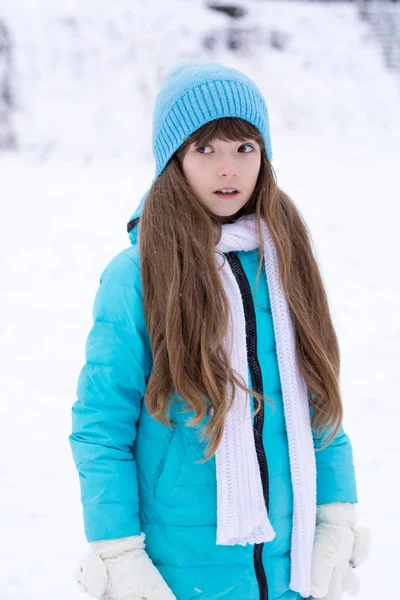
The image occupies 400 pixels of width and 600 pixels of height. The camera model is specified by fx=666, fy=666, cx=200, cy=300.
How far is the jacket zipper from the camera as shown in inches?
51.3

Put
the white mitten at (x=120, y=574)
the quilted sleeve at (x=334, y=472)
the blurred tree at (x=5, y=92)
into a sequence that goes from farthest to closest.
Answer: the blurred tree at (x=5, y=92) → the quilted sleeve at (x=334, y=472) → the white mitten at (x=120, y=574)

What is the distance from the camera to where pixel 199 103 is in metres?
1.29

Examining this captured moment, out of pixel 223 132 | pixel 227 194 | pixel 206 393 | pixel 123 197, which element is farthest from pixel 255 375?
pixel 123 197

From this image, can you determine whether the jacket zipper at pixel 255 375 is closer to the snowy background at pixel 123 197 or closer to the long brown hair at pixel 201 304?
Answer: the long brown hair at pixel 201 304

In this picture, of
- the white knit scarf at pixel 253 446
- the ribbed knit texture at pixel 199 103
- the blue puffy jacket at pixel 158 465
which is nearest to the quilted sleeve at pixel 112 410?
the blue puffy jacket at pixel 158 465

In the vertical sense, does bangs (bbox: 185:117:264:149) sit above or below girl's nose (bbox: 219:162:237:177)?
above

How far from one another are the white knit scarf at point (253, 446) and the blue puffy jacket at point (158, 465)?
0.03m

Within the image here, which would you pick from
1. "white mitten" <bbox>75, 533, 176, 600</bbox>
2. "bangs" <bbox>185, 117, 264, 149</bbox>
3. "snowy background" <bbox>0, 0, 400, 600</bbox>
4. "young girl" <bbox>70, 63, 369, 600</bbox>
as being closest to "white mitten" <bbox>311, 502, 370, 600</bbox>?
"young girl" <bbox>70, 63, 369, 600</bbox>

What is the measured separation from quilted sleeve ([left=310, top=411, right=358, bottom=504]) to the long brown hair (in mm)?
42

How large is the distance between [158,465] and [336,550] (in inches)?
16.4

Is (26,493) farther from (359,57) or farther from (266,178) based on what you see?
(359,57)

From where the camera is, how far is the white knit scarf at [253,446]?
125cm

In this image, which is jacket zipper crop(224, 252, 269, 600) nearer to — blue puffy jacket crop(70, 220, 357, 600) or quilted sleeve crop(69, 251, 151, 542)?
blue puffy jacket crop(70, 220, 357, 600)

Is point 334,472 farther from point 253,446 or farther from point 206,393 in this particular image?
point 206,393
